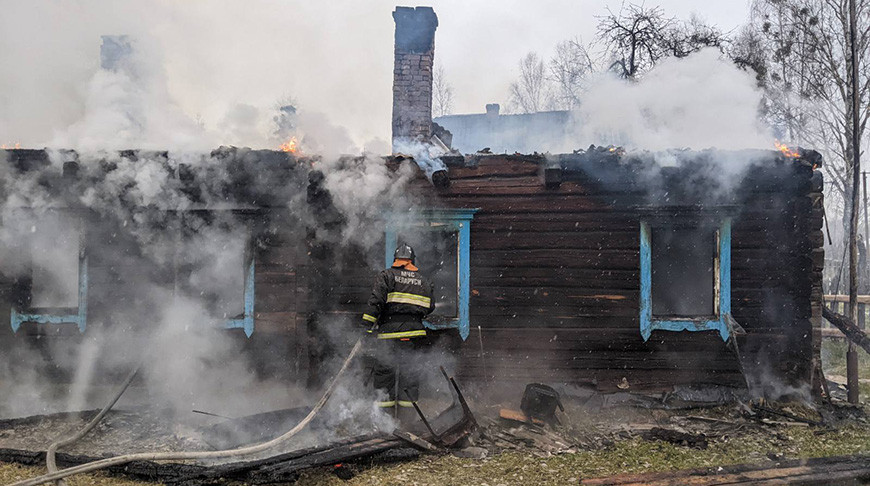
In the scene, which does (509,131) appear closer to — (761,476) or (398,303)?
(398,303)

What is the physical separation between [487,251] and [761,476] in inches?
163

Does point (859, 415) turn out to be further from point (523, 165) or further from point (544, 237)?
point (523, 165)

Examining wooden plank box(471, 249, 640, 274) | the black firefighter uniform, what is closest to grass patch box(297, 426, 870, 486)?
the black firefighter uniform

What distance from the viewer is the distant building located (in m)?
26.4

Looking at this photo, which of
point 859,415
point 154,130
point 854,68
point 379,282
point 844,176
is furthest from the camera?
point 844,176

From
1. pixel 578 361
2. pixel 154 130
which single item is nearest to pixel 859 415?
pixel 578 361

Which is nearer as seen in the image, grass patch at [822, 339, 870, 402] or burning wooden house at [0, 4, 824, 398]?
burning wooden house at [0, 4, 824, 398]

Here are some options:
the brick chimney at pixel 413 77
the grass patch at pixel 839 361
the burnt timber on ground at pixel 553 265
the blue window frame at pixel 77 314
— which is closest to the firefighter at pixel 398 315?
the burnt timber on ground at pixel 553 265

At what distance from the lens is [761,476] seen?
482cm

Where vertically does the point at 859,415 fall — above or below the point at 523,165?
below

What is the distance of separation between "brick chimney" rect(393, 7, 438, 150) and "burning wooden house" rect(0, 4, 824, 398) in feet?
14.2

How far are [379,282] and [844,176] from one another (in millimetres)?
19138

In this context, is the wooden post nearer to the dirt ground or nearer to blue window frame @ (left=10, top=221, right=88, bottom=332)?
the dirt ground

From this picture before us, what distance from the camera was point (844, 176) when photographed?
18.2m
